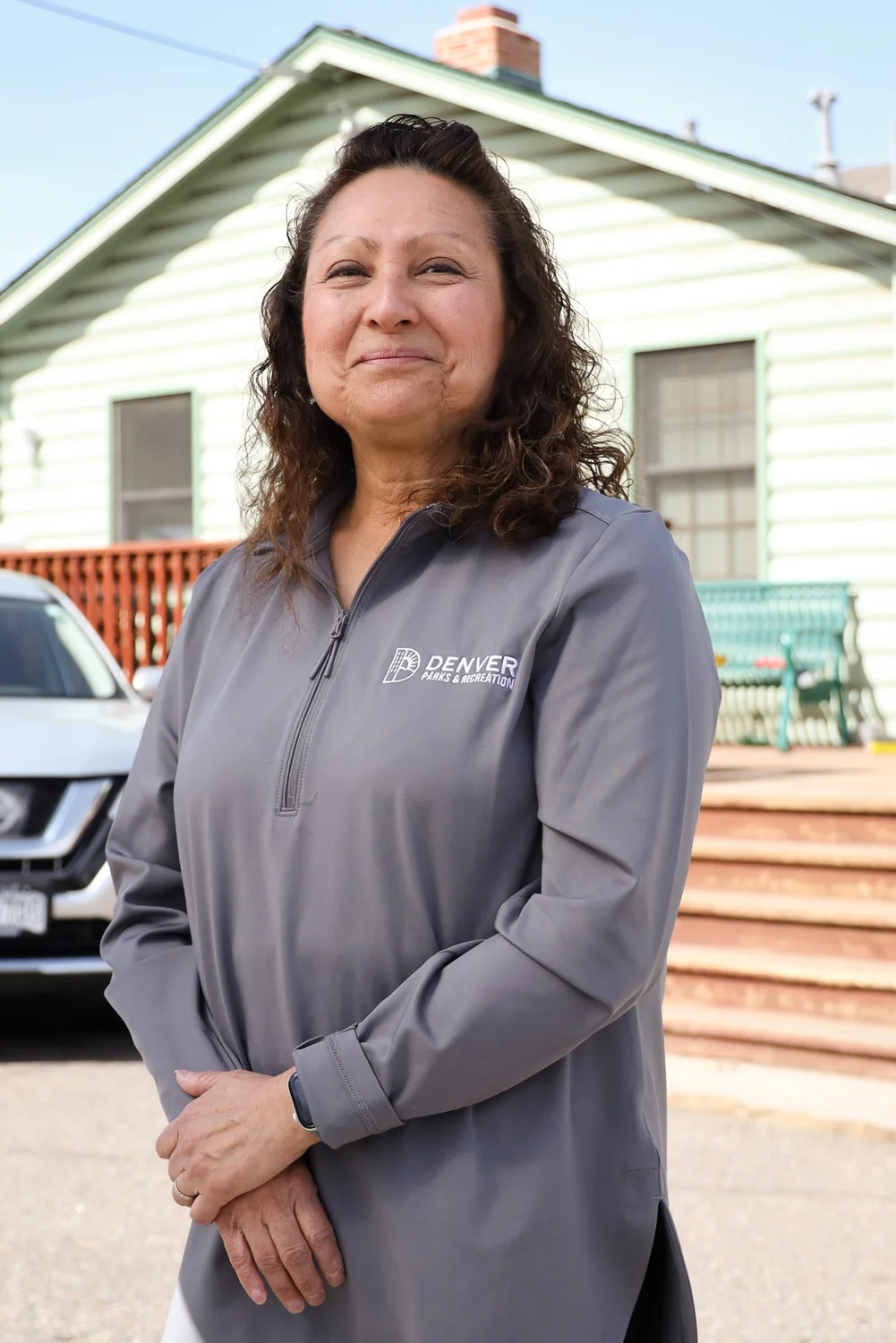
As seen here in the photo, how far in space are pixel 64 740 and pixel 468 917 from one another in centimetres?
498

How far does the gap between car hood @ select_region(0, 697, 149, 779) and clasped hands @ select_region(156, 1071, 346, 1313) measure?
4593mm

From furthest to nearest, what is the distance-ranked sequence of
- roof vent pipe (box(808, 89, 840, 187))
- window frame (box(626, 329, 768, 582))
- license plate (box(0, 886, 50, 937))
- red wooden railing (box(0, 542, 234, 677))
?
roof vent pipe (box(808, 89, 840, 187))
window frame (box(626, 329, 768, 582))
red wooden railing (box(0, 542, 234, 677))
license plate (box(0, 886, 50, 937))

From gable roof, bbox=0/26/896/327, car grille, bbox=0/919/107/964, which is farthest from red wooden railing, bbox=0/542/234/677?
car grille, bbox=0/919/107/964

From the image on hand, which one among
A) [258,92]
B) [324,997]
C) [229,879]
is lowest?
[324,997]

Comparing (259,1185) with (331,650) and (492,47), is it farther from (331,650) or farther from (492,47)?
(492,47)

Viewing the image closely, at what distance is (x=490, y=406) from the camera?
2115 millimetres

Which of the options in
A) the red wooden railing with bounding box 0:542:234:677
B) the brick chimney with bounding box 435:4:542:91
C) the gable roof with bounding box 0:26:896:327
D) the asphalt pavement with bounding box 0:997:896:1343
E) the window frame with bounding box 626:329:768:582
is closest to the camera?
the asphalt pavement with bounding box 0:997:896:1343

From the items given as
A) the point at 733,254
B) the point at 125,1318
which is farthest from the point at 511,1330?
the point at 733,254

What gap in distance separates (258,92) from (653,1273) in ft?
39.8

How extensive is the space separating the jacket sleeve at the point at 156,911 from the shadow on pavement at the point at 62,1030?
13.9ft

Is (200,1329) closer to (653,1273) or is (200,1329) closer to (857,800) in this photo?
(653,1273)

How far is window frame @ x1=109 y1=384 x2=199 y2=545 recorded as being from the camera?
13.1 meters

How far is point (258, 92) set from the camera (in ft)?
41.4

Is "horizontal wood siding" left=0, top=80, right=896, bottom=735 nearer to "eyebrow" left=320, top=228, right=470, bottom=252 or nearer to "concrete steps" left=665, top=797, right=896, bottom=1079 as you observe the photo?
"concrete steps" left=665, top=797, right=896, bottom=1079
